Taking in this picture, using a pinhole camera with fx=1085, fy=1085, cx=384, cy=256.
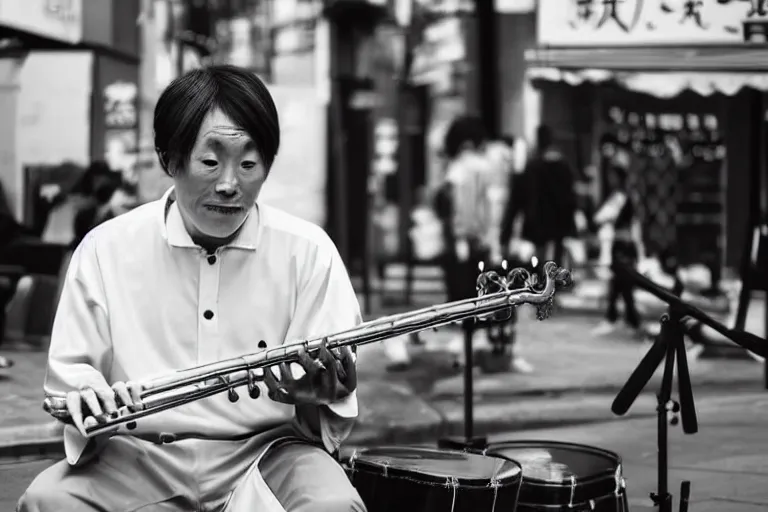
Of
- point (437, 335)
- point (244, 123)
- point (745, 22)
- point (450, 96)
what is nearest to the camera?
point (244, 123)

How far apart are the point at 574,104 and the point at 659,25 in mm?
1515

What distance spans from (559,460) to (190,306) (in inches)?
58.6

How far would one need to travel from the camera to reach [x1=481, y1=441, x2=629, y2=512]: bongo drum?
323cm

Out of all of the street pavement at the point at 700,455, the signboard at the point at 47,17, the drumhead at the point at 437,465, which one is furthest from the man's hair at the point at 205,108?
the signboard at the point at 47,17

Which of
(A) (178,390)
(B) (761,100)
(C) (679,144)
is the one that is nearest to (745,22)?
(B) (761,100)

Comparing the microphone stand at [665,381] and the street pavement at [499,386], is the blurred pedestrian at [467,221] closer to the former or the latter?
the street pavement at [499,386]

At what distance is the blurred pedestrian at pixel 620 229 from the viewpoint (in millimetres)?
9070

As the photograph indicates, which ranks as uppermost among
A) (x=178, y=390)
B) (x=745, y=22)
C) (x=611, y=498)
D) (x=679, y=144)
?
(x=745, y=22)

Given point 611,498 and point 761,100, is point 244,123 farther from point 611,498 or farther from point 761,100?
point 761,100

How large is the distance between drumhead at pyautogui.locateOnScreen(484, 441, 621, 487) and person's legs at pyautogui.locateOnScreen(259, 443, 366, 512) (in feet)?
2.42

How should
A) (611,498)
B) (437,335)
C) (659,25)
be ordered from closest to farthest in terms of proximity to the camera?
1. (611,498)
2. (659,25)
3. (437,335)

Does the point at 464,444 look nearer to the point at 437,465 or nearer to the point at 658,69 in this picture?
the point at 437,465

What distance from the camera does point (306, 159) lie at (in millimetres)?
9141

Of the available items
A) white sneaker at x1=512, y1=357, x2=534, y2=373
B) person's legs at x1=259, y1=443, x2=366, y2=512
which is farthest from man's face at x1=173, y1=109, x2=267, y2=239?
white sneaker at x1=512, y1=357, x2=534, y2=373
